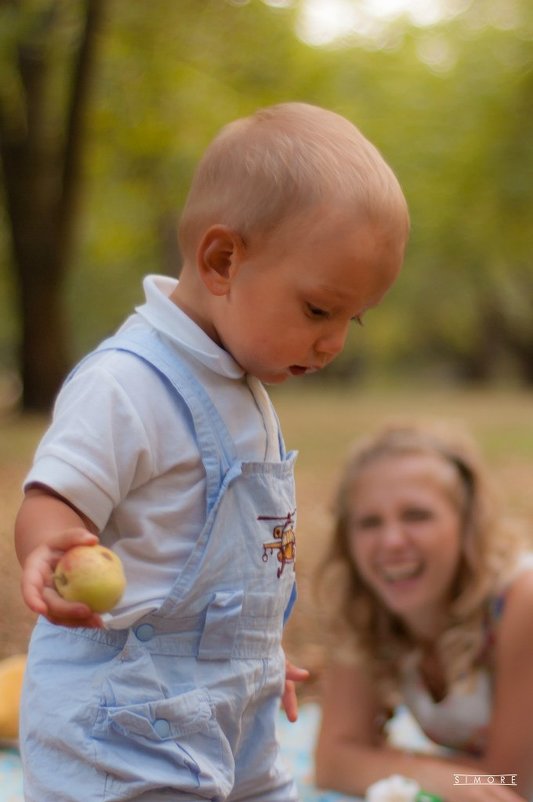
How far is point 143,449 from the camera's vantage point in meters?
1.58

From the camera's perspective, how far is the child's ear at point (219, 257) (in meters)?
1.63

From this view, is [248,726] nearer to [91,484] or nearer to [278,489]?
[278,489]

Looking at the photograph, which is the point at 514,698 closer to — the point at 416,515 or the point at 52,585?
the point at 416,515

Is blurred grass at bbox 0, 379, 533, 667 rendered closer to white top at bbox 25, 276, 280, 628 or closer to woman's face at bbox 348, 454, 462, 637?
woman's face at bbox 348, 454, 462, 637

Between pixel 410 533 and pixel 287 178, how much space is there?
1685 millimetres

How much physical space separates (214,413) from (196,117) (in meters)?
8.60

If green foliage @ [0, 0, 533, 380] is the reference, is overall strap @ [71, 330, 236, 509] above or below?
below

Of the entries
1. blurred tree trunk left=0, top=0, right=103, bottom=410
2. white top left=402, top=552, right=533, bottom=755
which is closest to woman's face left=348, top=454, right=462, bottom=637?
white top left=402, top=552, right=533, bottom=755

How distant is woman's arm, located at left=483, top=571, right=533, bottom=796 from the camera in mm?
2914

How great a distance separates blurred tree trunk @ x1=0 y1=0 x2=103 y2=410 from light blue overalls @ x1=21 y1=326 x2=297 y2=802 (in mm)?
5956

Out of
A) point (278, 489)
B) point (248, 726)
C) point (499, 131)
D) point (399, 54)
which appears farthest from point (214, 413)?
point (399, 54)

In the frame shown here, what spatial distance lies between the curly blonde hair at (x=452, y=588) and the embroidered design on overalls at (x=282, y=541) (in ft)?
4.61

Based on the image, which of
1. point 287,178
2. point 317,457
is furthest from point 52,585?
point 317,457

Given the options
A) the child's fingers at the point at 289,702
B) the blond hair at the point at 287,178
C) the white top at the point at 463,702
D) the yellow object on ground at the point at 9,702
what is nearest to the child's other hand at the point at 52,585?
the blond hair at the point at 287,178
